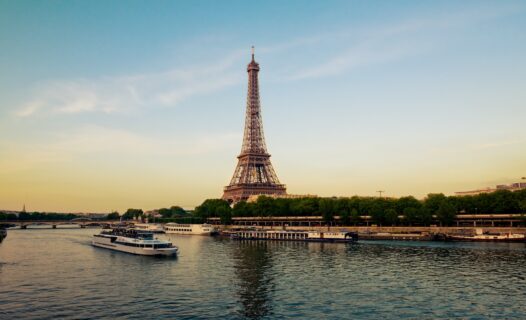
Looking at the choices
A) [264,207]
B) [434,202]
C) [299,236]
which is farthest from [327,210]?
[299,236]

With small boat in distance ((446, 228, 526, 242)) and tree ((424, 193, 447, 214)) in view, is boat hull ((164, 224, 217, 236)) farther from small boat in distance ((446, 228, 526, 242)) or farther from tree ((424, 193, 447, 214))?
small boat in distance ((446, 228, 526, 242))

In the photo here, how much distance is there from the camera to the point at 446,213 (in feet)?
370

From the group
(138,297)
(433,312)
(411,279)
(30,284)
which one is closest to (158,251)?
(30,284)

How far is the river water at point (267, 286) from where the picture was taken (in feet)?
113

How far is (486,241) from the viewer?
93125 millimetres

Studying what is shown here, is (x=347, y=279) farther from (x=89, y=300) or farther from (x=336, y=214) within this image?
(x=336, y=214)

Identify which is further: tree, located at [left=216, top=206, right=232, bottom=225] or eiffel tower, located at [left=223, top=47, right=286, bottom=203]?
eiffel tower, located at [left=223, top=47, right=286, bottom=203]

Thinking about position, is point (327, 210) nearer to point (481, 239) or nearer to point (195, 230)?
point (195, 230)

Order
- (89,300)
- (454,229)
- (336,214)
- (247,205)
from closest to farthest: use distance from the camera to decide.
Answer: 1. (89,300)
2. (454,229)
3. (336,214)
4. (247,205)

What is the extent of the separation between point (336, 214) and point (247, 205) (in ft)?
124

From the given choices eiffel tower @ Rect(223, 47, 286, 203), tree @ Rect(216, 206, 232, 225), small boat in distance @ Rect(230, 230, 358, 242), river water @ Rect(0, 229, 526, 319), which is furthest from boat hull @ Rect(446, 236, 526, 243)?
eiffel tower @ Rect(223, 47, 286, 203)

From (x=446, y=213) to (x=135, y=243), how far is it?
3029 inches

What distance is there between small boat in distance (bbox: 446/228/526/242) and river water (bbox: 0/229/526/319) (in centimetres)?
2616

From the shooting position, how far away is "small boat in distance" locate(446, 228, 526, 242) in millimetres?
91475
